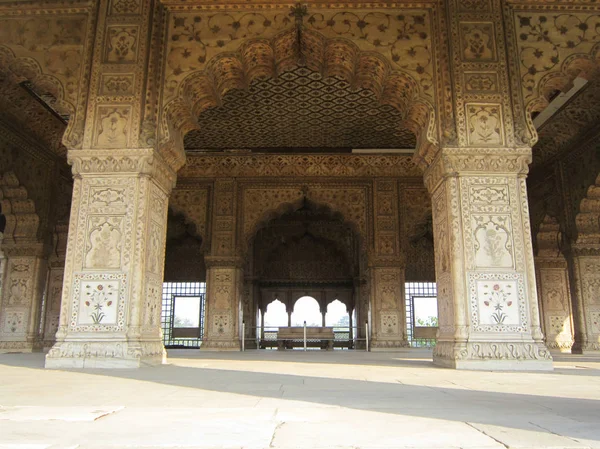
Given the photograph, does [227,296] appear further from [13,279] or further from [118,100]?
[118,100]

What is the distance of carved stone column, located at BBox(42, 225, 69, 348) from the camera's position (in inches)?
519

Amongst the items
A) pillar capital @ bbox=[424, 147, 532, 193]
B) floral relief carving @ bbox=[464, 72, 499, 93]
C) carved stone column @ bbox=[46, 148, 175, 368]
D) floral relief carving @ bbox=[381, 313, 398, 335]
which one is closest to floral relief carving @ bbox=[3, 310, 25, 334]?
carved stone column @ bbox=[46, 148, 175, 368]

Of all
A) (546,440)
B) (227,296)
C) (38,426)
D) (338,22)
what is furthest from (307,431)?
(227,296)

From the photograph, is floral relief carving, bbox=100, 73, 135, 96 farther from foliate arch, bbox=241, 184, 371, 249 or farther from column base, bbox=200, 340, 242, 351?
column base, bbox=200, 340, 242, 351

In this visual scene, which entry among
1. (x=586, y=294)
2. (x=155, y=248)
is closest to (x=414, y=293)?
(x=586, y=294)

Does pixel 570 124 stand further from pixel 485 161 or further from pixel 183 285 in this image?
pixel 183 285

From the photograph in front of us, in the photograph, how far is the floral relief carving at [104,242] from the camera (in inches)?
263

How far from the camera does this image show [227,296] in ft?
42.4

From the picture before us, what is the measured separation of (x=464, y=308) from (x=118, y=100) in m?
5.30

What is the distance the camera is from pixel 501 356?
6363 mm

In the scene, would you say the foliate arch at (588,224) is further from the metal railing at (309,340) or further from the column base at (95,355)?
the column base at (95,355)

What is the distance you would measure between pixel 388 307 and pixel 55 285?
27.5 feet

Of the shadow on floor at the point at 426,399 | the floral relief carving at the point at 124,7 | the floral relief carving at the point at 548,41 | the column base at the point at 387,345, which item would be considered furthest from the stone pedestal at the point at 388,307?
the floral relief carving at the point at 124,7

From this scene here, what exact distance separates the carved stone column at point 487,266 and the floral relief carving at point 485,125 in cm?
17
